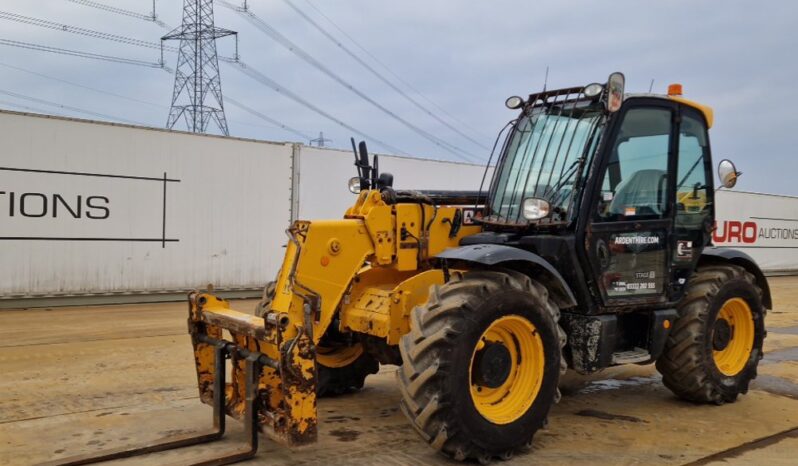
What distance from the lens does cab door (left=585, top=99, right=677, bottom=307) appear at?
5070 mm

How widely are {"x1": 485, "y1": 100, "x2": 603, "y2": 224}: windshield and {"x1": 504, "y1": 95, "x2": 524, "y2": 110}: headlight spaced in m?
0.14

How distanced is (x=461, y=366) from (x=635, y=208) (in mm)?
2217

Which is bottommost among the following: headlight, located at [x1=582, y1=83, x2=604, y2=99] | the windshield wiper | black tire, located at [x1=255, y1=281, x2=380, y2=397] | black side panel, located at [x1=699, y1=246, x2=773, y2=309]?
black tire, located at [x1=255, y1=281, x2=380, y2=397]

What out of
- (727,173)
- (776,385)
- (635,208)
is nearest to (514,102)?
(635,208)

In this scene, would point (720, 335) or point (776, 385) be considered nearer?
point (720, 335)

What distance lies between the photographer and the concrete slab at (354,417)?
14.5 feet

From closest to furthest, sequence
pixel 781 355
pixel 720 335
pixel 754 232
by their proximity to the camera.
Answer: pixel 720 335 → pixel 781 355 → pixel 754 232

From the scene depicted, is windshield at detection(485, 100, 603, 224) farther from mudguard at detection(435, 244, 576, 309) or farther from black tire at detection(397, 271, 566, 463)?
black tire at detection(397, 271, 566, 463)

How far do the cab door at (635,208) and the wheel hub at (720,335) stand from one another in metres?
0.77

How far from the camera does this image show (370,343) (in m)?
5.23

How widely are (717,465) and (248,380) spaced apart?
9.85ft

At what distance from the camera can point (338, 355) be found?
572cm

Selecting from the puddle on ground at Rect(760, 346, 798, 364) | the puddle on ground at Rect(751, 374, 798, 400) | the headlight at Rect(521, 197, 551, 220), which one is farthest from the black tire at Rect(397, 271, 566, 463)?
the puddle on ground at Rect(760, 346, 798, 364)

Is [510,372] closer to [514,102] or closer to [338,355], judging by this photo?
[338,355]
